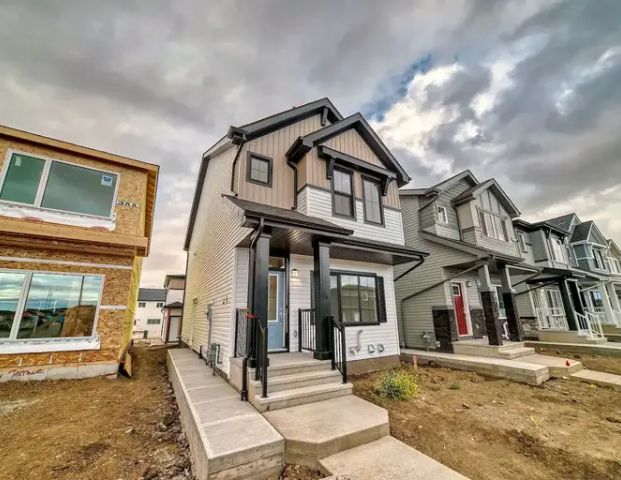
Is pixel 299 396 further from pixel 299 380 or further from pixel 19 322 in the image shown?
pixel 19 322

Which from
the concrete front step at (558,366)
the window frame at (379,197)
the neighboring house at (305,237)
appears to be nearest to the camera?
the neighboring house at (305,237)

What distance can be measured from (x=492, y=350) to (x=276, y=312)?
7.44 meters

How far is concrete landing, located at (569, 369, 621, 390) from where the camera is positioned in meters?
6.18

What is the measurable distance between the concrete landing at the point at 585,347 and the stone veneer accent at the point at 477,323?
319cm

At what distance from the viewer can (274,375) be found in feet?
15.5

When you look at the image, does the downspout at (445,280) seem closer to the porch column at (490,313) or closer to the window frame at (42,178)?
the porch column at (490,313)

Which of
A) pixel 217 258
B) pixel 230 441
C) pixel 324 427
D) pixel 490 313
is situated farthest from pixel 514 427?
pixel 217 258

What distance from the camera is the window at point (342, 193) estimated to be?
8.19 metres

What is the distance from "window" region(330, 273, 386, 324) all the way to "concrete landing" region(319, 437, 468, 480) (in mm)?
4293

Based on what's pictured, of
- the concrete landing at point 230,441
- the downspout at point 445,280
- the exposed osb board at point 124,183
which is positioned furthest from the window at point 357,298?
the exposed osb board at point 124,183

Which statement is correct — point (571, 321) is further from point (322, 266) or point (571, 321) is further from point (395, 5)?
point (395, 5)

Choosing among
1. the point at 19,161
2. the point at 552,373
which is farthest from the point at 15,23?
the point at 552,373

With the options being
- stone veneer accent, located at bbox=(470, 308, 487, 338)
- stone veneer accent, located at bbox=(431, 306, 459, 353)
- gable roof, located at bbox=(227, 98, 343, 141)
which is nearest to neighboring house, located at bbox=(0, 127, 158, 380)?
gable roof, located at bbox=(227, 98, 343, 141)

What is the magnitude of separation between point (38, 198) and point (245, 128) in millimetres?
6137
